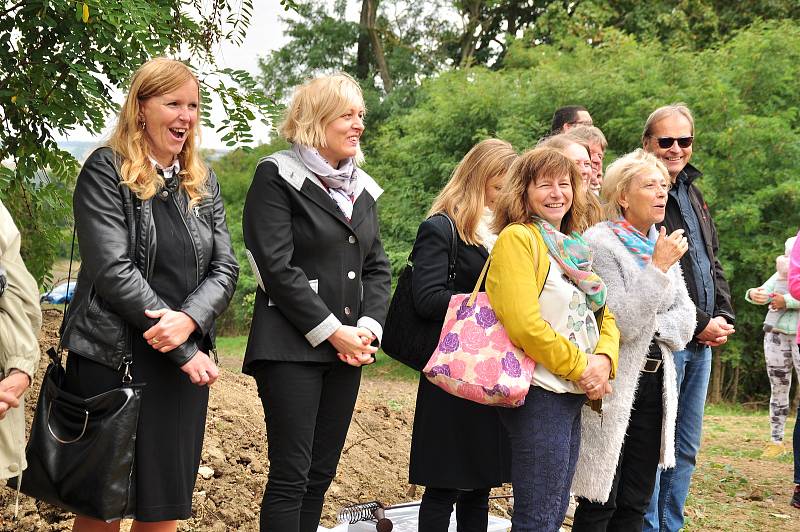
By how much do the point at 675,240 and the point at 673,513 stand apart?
180 cm

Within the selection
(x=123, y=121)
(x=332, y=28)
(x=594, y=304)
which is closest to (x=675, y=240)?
(x=594, y=304)

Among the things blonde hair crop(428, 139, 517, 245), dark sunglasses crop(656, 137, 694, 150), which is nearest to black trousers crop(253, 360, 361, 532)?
blonde hair crop(428, 139, 517, 245)

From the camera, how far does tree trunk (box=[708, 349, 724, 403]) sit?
13672 mm

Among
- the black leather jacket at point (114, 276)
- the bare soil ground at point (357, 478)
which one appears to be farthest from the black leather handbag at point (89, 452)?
the bare soil ground at point (357, 478)

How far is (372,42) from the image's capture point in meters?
23.6

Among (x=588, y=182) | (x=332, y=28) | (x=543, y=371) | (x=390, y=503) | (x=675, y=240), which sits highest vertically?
(x=332, y=28)

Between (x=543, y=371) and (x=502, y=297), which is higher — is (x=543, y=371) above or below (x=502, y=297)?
below

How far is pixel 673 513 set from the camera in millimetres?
5188

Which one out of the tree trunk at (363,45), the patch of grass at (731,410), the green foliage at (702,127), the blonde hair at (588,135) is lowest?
the patch of grass at (731,410)

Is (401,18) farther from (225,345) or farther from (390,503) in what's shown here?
(390,503)

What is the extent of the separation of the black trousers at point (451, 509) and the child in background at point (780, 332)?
395 centimetres

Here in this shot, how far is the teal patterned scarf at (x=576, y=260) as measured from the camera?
383 cm

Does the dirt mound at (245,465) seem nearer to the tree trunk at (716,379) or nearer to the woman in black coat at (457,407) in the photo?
the woman in black coat at (457,407)

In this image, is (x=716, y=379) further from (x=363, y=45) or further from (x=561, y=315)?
(x=363, y=45)
